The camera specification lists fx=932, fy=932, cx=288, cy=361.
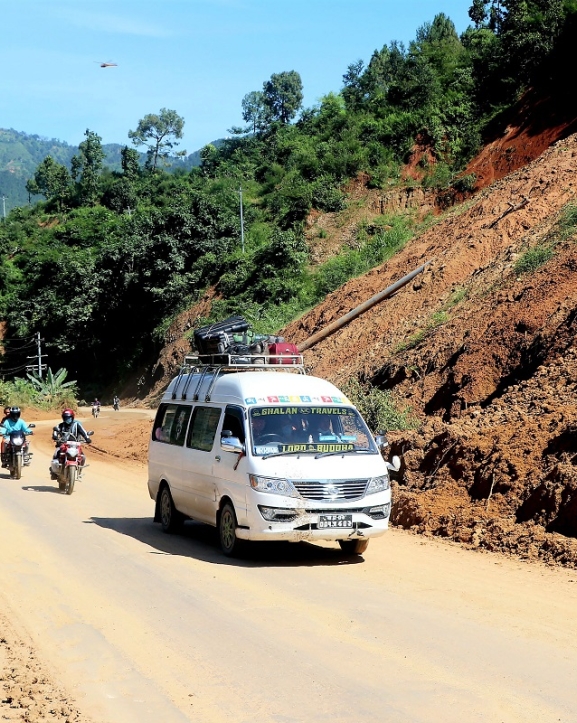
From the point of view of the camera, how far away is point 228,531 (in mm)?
11438

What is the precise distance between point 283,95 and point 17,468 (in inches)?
3410

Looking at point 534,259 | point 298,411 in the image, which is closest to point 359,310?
point 534,259

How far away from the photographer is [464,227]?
34625 millimetres

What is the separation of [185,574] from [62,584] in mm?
1351

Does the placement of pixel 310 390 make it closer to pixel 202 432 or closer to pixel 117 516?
pixel 202 432

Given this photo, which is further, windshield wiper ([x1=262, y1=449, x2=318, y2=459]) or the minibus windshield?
the minibus windshield

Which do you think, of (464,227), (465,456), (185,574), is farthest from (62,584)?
(464,227)

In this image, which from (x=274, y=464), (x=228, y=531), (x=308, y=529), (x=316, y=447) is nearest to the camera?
(x=308, y=529)

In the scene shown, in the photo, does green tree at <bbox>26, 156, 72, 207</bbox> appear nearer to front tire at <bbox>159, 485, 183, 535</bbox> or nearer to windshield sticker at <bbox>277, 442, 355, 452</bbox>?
front tire at <bbox>159, 485, 183, 535</bbox>

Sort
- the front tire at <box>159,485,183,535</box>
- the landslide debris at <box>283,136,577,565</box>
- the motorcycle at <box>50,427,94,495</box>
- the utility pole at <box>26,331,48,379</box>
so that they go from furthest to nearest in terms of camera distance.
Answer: the utility pole at <box>26,331,48,379</box> → the motorcycle at <box>50,427,94,495</box> → the front tire at <box>159,485,183,535</box> → the landslide debris at <box>283,136,577,565</box>

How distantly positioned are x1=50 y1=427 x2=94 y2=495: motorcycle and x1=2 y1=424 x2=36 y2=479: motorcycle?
9.14 ft

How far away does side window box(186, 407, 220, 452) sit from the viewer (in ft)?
40.1

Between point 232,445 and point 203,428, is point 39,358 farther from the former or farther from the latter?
point 232,445

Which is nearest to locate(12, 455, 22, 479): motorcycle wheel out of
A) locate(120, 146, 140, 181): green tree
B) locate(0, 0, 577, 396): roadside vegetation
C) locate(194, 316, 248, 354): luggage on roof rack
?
locate(194, 316, 248, 354): luggage on roof rack
